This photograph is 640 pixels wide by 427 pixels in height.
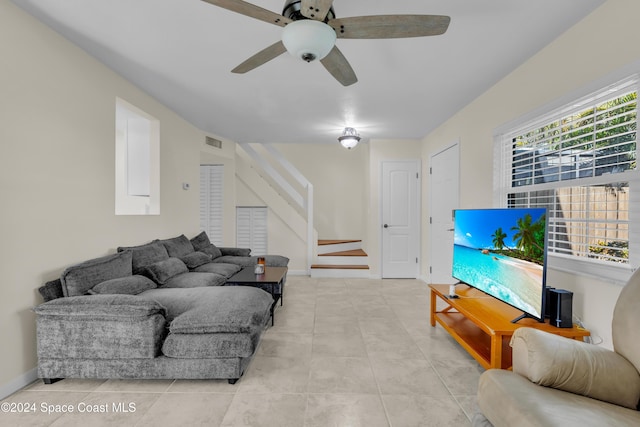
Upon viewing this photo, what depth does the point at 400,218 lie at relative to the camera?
222 inches

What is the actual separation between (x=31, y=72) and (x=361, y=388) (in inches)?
122

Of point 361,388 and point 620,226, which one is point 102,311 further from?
point 620,226

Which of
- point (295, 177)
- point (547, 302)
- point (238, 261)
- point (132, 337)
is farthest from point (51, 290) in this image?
point (295, 177)

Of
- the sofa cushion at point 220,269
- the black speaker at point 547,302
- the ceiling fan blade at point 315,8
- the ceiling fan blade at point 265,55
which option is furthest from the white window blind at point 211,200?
the black speaker at point 547,302

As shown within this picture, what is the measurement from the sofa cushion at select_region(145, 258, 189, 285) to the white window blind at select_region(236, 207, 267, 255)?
2.72 m

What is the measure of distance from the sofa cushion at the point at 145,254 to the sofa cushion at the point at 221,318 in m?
1.11

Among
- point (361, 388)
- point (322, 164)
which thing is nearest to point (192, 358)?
point (361, 388)

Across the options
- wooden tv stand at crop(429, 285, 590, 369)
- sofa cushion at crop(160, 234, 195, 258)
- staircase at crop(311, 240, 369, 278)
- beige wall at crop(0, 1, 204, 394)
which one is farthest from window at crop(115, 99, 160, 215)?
wooden tv stand at crop(429, 285, 590, 369)

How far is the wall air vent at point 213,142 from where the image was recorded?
5.34 meters

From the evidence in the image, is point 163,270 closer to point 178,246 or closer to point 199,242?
point 178,246

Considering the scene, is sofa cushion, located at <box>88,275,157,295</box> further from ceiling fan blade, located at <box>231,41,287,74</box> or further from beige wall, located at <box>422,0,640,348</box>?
beige wall, located at <box>422,0,640,348</box>

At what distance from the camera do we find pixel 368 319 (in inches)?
138

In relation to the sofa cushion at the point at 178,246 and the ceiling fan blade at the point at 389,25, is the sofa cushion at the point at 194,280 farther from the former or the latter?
the ceiling fan blade at the point at 389,25

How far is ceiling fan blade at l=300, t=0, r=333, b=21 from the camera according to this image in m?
1.44
